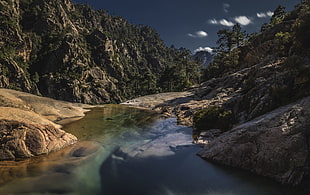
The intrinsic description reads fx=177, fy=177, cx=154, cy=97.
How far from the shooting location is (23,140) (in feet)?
39.9

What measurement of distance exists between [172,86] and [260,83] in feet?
300

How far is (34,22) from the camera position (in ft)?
414

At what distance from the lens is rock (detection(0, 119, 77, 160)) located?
11547mm

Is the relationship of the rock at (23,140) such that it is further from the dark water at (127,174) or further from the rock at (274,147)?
the rock at (274,147)

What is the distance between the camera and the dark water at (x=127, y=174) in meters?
8.96

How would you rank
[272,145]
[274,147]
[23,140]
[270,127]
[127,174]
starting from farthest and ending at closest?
[23,140], [127,174], [270,127], [272,145], [274,147]

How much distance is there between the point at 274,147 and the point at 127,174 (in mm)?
8524

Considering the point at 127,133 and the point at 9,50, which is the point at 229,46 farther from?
the point at 9,50

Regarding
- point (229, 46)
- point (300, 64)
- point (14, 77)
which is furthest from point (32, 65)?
point (300, 64)

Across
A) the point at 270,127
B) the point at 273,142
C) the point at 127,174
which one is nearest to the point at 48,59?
the point at 127,174

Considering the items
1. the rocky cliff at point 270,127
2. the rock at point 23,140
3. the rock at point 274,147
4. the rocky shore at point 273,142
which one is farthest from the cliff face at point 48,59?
the rock at point 274,147

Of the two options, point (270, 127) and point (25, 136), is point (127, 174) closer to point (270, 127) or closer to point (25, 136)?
point (25, 136)

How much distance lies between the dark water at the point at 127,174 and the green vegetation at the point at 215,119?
13.4ft

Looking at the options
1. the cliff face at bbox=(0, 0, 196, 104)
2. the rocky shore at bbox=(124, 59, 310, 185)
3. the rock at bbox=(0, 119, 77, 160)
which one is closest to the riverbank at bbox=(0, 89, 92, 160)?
the rock at bbox=(0, 119, 77, 160)
